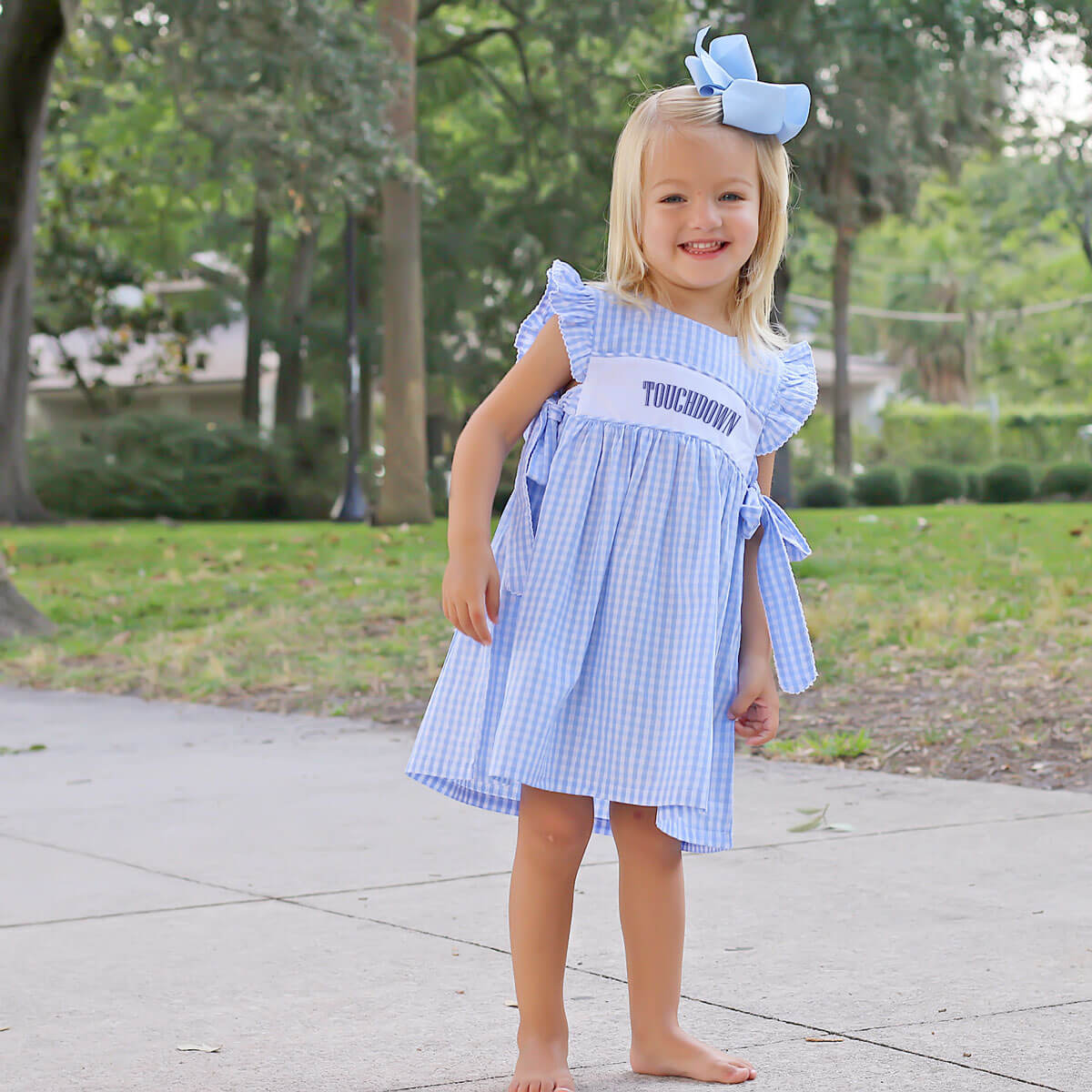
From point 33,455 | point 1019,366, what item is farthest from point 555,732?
point 1019,366

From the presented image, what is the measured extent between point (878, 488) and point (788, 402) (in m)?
25.0

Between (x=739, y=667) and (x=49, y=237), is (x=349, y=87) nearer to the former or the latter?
(x=739, y=667)

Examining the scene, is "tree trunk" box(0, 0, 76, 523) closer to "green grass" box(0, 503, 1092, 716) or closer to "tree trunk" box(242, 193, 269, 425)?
"green grass" box(0, 503, 1092, 716)

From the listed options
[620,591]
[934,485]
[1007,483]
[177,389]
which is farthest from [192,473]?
[620,591]

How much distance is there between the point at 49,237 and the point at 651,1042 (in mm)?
26242

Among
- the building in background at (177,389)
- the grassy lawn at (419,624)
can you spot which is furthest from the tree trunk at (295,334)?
the grassy lawn at (419,624)

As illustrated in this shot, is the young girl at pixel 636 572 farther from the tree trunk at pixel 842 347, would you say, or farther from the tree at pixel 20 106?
the tree trunk at pixel 842 347

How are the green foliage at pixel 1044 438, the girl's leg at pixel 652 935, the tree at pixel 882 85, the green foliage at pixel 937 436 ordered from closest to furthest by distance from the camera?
the girl's leg at pixel 652 935 → the tree at pixel 882 85 → the green foliage at pixel 1044 438 → the green foliage at pixel 937 436

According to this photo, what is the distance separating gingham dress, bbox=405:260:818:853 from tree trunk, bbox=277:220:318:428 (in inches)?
981

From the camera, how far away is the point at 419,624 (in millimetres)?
10016

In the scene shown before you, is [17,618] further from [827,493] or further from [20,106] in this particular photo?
[827,493]

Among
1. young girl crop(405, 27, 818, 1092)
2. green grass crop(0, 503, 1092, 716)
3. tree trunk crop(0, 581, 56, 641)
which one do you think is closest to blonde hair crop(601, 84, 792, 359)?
young girl crop(405, 27, 818, 1092)

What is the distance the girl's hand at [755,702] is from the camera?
2959mm

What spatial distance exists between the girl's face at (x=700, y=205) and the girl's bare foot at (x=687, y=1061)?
1307mm
